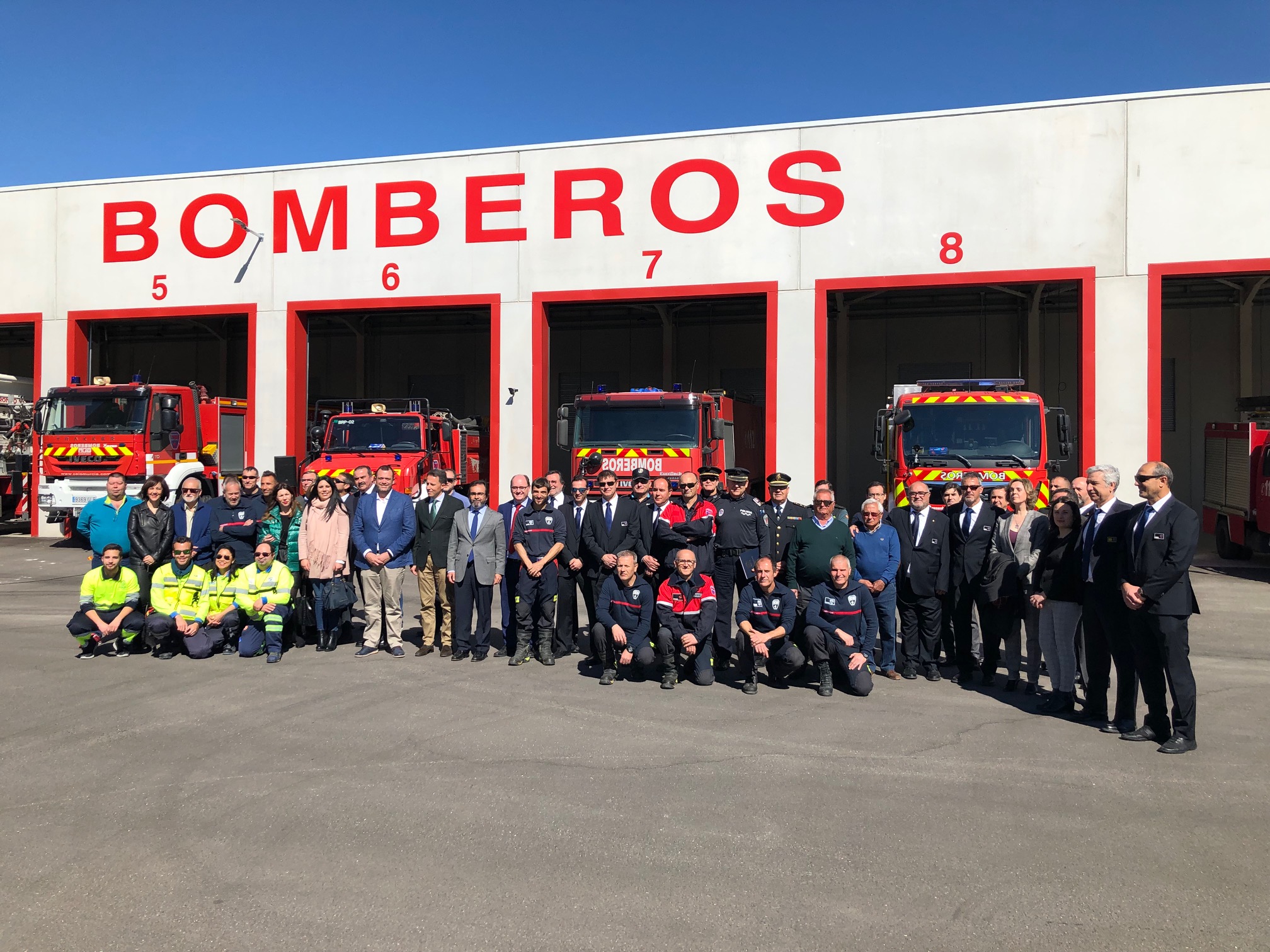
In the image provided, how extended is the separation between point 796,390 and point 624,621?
11265mm

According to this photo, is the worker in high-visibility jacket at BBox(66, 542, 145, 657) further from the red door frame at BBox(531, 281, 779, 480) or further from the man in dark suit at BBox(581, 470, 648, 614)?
the red door frame at BBox(531, 281, 779, 480)

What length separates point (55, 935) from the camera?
3611 millimetres

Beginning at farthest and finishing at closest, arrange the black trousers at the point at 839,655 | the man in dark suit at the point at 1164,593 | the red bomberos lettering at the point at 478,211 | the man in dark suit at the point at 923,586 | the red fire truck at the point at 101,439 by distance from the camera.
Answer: the red bomberos lettering at the point at 478,211 → the red fire truck at the point at 101,439 → the man in dark suit at the point at 923,586 → the black trousers at the point at 839,655 → the man in dark suit at the point at 1164,593

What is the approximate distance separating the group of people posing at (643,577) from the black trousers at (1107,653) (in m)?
0.02

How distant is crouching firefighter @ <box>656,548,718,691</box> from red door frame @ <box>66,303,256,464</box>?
609 inches

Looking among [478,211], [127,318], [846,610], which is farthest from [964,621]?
[127,318]

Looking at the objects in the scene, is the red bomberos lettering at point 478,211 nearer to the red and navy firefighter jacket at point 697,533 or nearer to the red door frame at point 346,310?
the red door frame at point 346,310

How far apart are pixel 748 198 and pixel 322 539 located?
12.5 meters

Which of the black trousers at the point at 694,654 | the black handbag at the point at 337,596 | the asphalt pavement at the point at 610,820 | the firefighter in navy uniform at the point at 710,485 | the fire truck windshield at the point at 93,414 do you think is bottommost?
the asphalt pavement at the point at 610,820

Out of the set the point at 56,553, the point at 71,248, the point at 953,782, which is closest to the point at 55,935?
the point at 953,782

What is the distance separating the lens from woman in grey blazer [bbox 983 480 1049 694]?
7453mm

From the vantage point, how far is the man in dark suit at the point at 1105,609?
Answer: 6.28 m

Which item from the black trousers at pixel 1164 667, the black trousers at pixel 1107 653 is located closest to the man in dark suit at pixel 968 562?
the black trousers at pixel 1107 653

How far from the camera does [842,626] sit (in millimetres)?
7691
